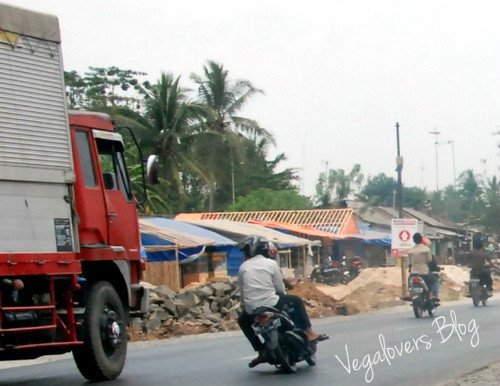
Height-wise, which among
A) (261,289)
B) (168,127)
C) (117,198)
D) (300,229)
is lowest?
(300,229)

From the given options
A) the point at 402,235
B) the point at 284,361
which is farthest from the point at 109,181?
the point at 402,235

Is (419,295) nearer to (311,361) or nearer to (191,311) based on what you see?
(191,311)

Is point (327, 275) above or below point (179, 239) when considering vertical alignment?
below

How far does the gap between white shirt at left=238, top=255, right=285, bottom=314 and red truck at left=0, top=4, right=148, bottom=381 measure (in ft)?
4.58

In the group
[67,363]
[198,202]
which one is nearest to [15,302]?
[67,363]

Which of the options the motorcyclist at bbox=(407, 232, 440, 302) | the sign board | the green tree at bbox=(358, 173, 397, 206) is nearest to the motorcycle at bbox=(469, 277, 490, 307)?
the sign board

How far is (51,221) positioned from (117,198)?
6.22 feet

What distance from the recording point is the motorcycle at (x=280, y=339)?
1325cm

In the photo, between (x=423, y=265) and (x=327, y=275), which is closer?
(x=423, y=265)

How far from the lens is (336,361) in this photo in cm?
1505

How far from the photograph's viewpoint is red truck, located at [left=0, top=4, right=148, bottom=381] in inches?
458

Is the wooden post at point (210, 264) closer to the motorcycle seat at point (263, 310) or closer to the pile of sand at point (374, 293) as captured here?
the pile of sand at point (374, 293)

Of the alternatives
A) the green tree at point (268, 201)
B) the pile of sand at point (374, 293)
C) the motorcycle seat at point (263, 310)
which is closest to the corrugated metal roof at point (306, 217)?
the green tree at point (268, 201)

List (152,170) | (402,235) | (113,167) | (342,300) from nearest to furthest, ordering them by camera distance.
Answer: (152,170) → (113,167) → (402,235) → (342,300)
